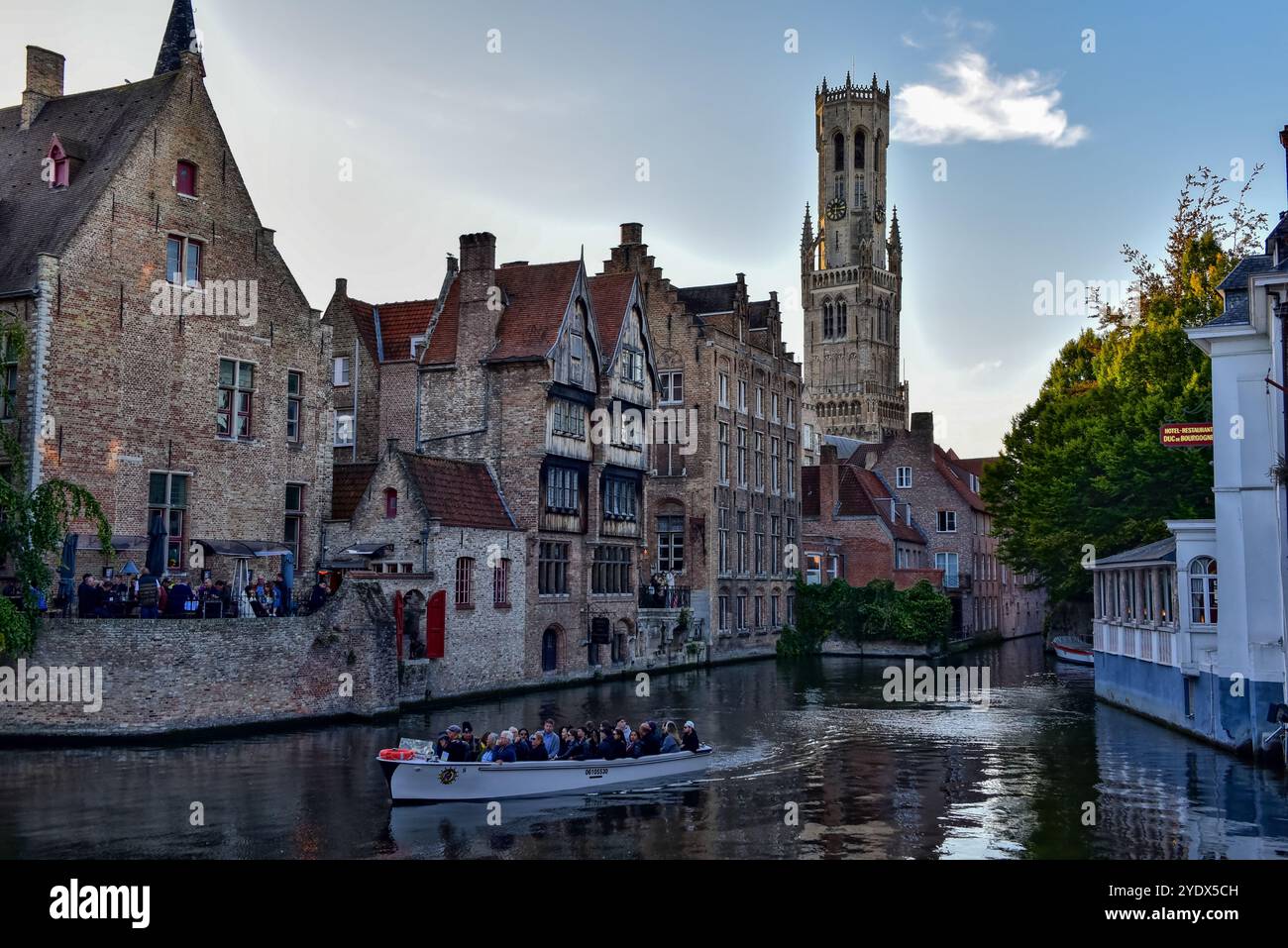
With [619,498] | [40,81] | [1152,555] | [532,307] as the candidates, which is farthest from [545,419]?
[1152,555]

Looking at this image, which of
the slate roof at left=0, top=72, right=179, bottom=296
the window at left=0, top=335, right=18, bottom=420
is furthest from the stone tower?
the window at left=0, top=335, right=18, bottom=420

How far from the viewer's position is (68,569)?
31562mm

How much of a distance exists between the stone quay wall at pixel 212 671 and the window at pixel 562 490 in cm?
1124

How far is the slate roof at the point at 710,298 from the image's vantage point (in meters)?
65.8

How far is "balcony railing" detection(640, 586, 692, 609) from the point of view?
5494cm

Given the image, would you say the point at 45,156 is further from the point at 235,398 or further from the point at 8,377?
the point at 235,398

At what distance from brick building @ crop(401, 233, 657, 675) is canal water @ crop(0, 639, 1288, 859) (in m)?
9.92

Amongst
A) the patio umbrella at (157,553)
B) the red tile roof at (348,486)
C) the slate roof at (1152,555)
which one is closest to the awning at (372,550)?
the red tile roof at (348,486)

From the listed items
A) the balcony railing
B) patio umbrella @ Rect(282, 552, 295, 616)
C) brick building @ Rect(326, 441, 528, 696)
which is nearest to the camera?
patio umbrella @ Rect(282, 552, 295, 616)

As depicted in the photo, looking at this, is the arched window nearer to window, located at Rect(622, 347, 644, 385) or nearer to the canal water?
the canal water

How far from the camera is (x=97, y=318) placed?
3381cm

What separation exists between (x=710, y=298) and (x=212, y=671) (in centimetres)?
4195
